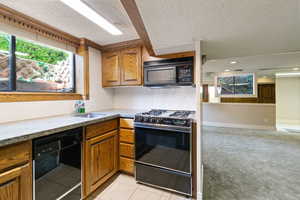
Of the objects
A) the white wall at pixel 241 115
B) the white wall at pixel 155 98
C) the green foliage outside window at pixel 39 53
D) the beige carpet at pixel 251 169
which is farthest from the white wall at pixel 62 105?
the white wall at pixel 241 115

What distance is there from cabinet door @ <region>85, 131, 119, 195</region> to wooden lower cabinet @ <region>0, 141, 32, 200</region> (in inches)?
22.0

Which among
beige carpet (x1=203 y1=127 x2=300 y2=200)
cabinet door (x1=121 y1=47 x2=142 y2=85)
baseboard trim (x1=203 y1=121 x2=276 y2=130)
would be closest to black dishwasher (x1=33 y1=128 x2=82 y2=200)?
cabinet door (x1=121 y1=47 x2=142 y2=85)

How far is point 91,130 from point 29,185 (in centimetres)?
69

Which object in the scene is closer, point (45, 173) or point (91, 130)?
point (45, 173)

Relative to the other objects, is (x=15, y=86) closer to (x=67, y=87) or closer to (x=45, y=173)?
(x=67, y=87)

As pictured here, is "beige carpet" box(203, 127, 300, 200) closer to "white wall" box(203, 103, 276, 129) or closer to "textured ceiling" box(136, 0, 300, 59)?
"white wall" box(203, 103, 276, 129)

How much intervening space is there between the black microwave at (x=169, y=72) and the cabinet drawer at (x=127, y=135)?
0.81 m

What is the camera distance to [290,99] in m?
6.42

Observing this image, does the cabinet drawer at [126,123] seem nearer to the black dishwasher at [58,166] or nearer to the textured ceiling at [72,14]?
the black dishwasher at [58,166]

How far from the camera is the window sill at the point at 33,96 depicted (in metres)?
1.49

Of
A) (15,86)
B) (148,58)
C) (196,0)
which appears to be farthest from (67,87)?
(196,0)

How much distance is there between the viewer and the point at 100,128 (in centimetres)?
179

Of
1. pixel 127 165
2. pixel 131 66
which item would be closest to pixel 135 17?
pixel 131 66

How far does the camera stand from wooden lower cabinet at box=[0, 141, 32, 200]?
3.12 feet
